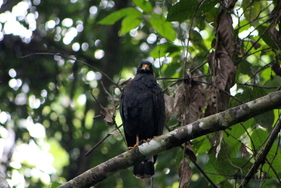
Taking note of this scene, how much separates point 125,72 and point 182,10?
512 cm

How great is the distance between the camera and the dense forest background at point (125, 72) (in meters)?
3.77

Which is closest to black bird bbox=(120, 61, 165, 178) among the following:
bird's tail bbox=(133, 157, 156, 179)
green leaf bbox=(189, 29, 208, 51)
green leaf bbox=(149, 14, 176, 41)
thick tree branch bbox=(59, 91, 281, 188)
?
bird's tail bbox=(133, 157, 156, 179)

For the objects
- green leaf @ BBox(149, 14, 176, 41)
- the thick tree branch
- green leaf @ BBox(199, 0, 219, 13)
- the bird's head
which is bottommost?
the thick tree branch

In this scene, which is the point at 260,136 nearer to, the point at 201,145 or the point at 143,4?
the point at 201,145

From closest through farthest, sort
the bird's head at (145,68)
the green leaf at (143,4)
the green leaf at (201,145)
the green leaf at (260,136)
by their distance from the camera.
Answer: the green leaf at (260,136), the green leaf at (201,145), the green leaf at (143,4), the bird's head at (145,68)

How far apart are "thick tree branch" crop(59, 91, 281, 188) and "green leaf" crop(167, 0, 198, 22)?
3.50 feet

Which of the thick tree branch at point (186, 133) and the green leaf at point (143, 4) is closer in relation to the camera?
the thick tree branch at point (186, 133)

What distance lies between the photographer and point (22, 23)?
7207 mm

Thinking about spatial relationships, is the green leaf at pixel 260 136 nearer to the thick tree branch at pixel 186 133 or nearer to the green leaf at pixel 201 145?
the green leaf at pixel 201 145

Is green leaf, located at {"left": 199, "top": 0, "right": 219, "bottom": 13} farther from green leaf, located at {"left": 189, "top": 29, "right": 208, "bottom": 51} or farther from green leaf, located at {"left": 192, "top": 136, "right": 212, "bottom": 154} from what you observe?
green leaf, located at {"left": 192, "top": 136, "right": 212, "bottom": 154}

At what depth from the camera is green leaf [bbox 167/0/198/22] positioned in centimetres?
364

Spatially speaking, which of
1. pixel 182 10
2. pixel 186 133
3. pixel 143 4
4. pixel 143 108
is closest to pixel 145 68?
pixel 143 108

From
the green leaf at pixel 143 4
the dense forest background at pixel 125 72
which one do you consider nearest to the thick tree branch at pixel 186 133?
the dense forest background at pixel 125 72

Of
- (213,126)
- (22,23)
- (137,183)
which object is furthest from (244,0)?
(22,23)
